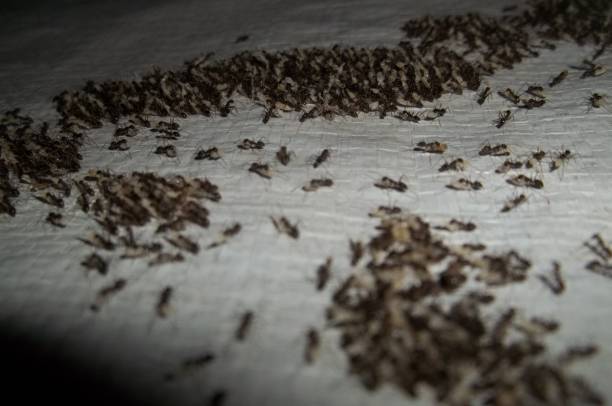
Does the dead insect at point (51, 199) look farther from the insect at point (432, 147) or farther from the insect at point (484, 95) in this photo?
the insect at point (484, 95)

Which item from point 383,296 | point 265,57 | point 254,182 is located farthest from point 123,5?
point 383,296

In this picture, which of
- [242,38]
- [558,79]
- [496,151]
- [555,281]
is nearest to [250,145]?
[496,151]

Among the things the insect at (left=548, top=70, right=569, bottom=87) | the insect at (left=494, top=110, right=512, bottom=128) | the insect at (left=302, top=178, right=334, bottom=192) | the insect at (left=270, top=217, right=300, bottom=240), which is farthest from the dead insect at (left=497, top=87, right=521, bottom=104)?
the insect at (left=270, top=217, right=300, bottom=240)

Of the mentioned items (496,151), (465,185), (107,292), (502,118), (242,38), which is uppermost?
(242,38)

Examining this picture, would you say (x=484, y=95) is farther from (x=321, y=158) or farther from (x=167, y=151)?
(x=167, y=151)

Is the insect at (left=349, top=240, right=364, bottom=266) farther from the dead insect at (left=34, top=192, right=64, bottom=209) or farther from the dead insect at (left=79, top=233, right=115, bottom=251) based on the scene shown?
the dead insect at (left=34, top=192, right=64, bottom=209)

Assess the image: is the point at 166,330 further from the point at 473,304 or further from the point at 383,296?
the point at 473,304

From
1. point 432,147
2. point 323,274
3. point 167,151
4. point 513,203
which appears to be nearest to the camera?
point 323,274
